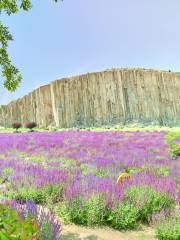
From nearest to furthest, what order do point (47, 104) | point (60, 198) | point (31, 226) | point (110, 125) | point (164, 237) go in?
point (31, 226) < point (164, 237) < point (60, 198) < point (110, 125) < point (47, 104)

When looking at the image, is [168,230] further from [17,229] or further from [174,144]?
[174,144]

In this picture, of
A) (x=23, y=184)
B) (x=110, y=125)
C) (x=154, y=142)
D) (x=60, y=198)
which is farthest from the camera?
(x=110, y=125)

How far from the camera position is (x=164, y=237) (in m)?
4.68

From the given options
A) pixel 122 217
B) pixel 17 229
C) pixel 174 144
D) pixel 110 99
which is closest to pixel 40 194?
pixel 122 217

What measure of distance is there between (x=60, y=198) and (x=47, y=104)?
51978mm

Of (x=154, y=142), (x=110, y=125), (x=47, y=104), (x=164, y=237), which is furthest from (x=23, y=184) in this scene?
(x=47, y=104)

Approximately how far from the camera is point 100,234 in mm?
4664

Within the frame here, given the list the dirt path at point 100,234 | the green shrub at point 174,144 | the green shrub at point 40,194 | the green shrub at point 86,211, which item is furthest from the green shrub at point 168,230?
the green shrub at point 174,144

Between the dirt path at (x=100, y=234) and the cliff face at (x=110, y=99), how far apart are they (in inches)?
1869

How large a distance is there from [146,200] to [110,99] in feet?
159

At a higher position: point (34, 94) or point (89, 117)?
point (34, 94)

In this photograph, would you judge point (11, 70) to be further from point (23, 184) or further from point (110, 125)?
point (110, 125)

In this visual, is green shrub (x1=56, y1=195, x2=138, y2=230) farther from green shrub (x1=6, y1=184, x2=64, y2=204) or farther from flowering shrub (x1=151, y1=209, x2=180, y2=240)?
green shrub (x1=6, y1=184, x2=64, y2=204)

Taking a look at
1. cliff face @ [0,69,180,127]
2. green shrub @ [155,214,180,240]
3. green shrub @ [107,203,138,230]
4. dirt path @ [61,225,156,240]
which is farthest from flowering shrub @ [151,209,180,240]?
cliff face @ [0,69,180,127]
